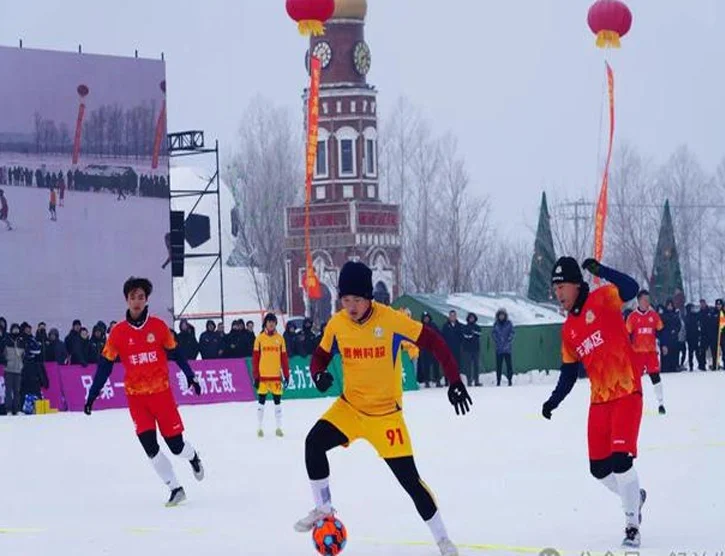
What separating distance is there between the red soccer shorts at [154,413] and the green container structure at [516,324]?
26.2 meters

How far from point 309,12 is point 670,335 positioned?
43.8 ft

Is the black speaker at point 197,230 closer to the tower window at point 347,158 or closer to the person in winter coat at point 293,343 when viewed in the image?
the person in winter coat at point 293,343

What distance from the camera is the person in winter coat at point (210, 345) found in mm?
34938

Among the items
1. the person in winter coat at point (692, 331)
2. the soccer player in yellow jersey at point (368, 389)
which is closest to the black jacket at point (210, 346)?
the person in winter coat at point (692, 331)

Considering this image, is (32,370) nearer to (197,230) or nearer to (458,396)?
(458,396)

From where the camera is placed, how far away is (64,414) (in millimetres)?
30688

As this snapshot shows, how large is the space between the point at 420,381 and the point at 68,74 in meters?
11.7

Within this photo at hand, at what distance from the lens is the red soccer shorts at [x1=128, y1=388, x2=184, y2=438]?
15.6 meters

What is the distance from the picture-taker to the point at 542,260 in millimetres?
69312

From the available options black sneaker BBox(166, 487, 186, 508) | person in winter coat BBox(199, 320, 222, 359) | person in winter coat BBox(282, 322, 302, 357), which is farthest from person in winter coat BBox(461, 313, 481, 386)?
black sneaker BBox(166, 487, 186, 508)

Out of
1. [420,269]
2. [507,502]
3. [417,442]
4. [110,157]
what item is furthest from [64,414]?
[420,269]

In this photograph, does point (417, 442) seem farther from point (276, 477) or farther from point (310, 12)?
point (310, 12)

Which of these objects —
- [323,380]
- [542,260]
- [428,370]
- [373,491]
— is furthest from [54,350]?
[542,260]

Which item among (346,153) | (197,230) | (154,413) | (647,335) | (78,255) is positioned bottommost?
(154,413)
